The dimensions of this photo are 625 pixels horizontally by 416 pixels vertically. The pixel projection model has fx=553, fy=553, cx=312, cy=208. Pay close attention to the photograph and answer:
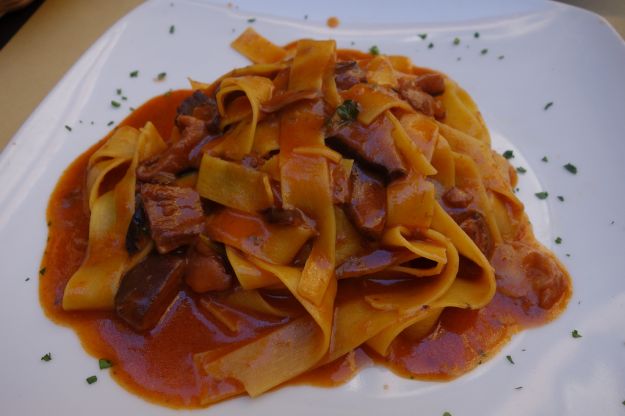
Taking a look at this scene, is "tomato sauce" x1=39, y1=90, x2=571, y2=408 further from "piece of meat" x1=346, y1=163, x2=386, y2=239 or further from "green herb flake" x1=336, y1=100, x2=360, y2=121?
"green herb flake" x1=336, y1=100, x2=360, y2=121

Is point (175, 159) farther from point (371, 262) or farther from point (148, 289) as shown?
point (371, 262)

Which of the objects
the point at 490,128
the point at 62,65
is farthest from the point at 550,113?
the point at 62,65

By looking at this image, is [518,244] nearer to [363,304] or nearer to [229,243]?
[363,304]

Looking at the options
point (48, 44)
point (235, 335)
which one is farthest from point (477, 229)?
point (48, 44)

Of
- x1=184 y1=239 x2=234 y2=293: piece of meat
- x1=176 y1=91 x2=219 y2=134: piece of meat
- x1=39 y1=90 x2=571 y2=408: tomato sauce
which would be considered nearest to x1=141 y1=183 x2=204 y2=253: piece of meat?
x1=184 y1=239 x2=234 y2=293: piece of meat

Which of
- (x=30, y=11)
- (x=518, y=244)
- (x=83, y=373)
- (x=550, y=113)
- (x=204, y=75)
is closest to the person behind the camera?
(x=83, y=373)

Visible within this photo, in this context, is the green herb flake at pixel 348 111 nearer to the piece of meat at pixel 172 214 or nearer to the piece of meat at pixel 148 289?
the piece of meat at pixel 172 214
